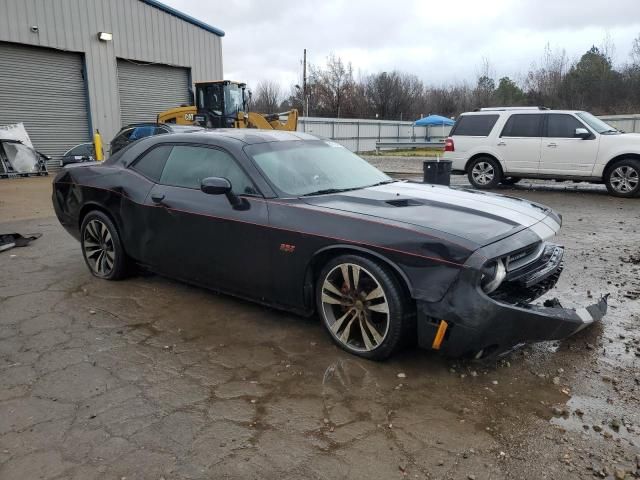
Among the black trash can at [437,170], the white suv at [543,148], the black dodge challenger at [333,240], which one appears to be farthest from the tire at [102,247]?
the white suv at [543,148]

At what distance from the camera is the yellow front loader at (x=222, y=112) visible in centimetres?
1753

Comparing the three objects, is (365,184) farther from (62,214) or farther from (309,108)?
(309,108)

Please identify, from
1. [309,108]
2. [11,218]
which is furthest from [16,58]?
[309,108]

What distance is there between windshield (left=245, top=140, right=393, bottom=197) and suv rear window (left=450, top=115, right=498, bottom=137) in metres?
8.26

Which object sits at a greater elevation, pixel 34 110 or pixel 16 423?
pixel 34 110

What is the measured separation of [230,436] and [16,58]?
19705mm

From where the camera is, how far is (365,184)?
4.49 meters

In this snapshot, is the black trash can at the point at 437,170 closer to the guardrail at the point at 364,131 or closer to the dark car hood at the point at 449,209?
the dark car hood at the point at 449,209

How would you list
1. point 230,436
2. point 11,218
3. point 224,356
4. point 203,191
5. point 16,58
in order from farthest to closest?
point 16,58, point 11,218, point 203,191, point 224,356, point 230,436

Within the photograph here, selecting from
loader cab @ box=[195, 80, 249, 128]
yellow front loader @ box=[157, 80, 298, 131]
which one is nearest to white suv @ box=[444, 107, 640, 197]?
yellow front loader @ box=[157, 80, 298, 131]

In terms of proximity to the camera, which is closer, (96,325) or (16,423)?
(16,423)

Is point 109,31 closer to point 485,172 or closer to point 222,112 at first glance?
point 222,112

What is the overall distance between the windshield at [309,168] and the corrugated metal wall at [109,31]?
17.3 metres

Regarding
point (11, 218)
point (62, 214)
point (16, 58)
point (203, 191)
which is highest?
point (16, 58)
